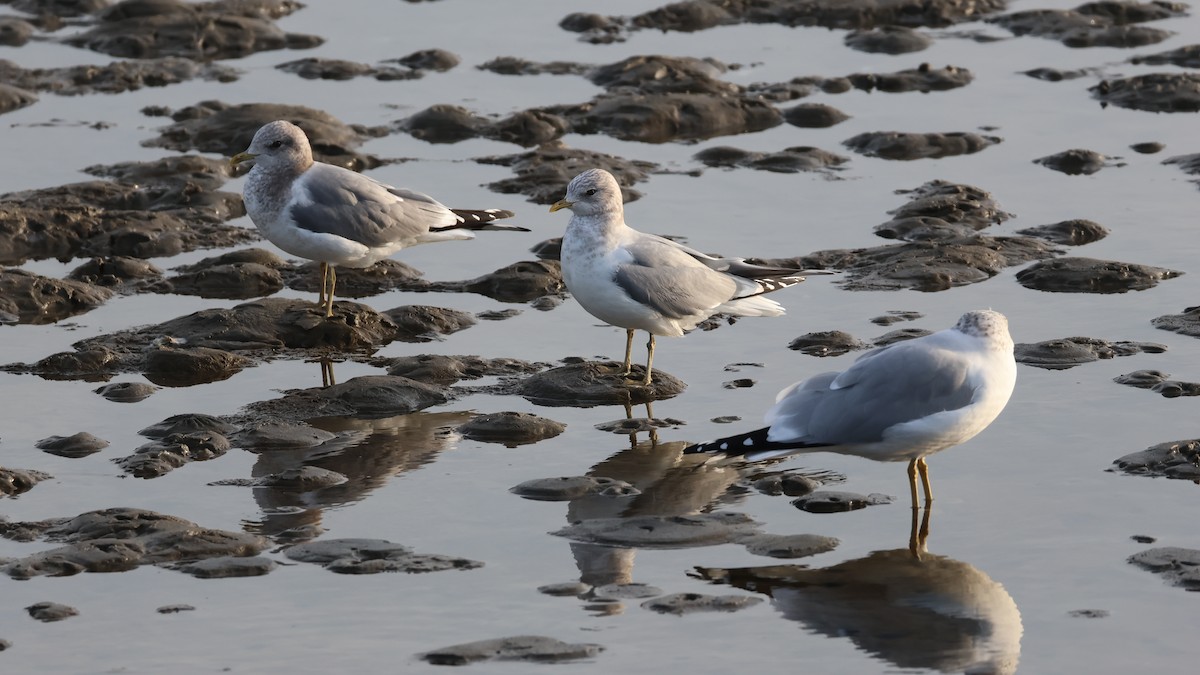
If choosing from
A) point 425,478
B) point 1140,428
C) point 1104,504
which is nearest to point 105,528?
point 425,478

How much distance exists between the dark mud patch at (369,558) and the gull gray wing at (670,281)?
7.75ft

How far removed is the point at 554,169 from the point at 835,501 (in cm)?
588

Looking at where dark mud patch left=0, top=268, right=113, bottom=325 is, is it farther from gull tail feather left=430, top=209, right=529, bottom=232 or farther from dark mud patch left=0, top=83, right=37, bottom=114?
dark mud patch left=0, top=83, right=37, bottom=114

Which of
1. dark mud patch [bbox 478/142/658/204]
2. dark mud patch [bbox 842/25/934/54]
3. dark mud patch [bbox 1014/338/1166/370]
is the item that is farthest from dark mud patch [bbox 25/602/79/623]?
dark mud patch [bbox 842/25/934/54]

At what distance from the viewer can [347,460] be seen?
7.99 metres

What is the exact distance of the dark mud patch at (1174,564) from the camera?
6.52 meters

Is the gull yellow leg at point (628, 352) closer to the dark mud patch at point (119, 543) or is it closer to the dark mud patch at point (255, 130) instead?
the dark mud patch at point (119, 543)

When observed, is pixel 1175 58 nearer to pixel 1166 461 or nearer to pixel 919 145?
pixel 919 145

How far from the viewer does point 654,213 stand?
11.9 metres

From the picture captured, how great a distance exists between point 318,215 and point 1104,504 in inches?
189

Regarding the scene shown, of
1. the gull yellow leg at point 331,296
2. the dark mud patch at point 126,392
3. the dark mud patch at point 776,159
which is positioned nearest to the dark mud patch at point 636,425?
the gull yellow leg at point 331,296

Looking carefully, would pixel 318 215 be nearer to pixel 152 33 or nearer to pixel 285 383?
pixel 285 383

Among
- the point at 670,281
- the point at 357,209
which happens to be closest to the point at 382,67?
the point at 357,209

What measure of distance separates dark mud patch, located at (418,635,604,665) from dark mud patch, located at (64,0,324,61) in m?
11.4
